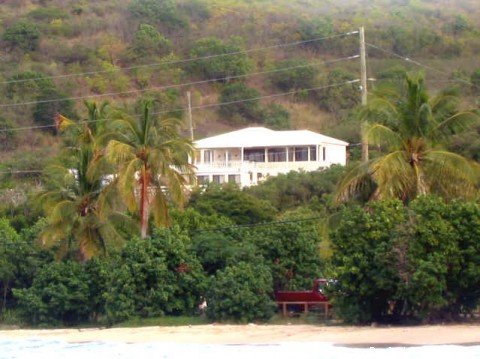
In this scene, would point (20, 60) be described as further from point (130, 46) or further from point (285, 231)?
Result: point (285, 231)

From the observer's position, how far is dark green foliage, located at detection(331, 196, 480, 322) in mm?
30078

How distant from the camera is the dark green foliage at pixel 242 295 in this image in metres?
34.0

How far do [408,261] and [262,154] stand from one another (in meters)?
38.6

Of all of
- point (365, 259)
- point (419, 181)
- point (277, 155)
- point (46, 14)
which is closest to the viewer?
point (365, 259)

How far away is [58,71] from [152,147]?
63.2m

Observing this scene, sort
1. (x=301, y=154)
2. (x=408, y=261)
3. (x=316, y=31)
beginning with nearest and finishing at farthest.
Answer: (x=408, y=261) < (x=301, y=154) < (x=316, y=31)

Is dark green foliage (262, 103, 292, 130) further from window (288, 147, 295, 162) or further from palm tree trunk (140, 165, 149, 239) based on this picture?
palm tree trunk (140, 165, 149, 239)

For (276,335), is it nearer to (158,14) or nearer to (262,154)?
(262,154)

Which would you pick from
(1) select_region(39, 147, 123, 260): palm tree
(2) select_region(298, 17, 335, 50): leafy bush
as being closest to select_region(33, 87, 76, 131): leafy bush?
(2) select_region(298, 17, 335, 50): leafy bush

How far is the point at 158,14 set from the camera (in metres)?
116

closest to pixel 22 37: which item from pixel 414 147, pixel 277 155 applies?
pixel 277 155

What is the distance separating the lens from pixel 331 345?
88.3 ft

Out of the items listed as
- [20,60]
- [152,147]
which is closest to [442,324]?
[152,147]

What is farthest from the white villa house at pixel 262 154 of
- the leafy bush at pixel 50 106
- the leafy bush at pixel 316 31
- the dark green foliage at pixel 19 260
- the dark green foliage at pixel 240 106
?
the leafy bush at pixel 316 31
